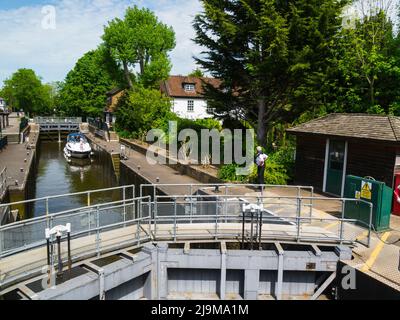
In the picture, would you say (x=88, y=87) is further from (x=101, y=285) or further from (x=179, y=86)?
(x=101, y=285)

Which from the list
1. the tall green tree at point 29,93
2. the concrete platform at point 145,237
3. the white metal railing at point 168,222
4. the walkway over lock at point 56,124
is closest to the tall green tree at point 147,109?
the walkway over lock at point 56,124

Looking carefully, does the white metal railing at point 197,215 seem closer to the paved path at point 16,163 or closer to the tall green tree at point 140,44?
the paved path at point 16,163

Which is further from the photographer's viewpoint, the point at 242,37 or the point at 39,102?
the point at 39,102

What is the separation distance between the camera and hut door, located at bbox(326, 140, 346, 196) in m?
15.5

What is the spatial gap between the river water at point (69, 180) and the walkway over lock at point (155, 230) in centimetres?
1293

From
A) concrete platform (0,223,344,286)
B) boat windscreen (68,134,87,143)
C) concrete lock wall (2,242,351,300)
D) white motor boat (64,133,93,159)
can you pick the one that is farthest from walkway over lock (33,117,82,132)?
concrete lock wall (2,242,351,300)

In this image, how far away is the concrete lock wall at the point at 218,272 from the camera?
31.7 ft

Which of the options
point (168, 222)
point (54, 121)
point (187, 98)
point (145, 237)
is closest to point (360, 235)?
point (168, 222)

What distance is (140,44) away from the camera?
50.0 m

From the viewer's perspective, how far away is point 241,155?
2230cm

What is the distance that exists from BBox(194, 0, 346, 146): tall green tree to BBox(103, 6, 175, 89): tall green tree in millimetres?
27620
